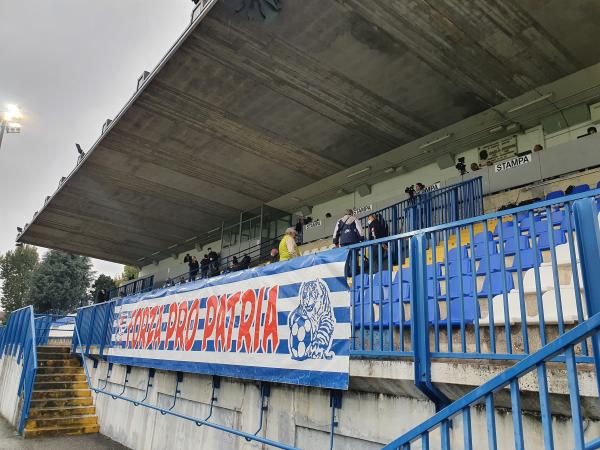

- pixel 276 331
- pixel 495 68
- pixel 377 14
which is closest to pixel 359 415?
pixel 276 331

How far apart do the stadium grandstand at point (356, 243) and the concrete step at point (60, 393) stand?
8 centimetres

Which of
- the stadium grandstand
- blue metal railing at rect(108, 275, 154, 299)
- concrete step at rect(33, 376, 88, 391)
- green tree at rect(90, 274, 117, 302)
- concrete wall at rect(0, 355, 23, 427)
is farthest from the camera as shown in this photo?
green tree at rect(90, 274, 117, 302)

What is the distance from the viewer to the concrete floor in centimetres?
965

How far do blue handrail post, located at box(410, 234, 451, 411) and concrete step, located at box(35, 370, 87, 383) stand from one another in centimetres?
1226

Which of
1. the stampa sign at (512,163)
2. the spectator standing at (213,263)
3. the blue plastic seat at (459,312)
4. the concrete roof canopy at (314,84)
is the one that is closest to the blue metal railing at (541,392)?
the blue plastic seat at (459,312)

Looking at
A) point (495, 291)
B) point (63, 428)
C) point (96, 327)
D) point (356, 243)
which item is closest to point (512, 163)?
point (356, 243)

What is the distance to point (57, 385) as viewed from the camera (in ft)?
40.7

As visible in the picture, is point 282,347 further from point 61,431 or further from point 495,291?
point 61,431

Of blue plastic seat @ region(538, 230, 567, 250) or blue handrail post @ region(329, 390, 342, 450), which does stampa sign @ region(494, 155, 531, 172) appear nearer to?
blue plastic seat @ region(538, 230, 567, 250)

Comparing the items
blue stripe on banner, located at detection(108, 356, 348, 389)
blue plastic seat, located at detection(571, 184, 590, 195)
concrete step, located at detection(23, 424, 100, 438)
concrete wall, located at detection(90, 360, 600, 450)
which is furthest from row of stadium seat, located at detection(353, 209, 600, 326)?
concrete step, located at detection(23, 424, 100, 438)

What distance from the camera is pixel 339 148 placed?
52.5ft

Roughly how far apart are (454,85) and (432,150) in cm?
383

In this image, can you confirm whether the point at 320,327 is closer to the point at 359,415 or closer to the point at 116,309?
the point at 359,415

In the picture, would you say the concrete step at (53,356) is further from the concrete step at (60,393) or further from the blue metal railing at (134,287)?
the blue metal railing at (134,287)
